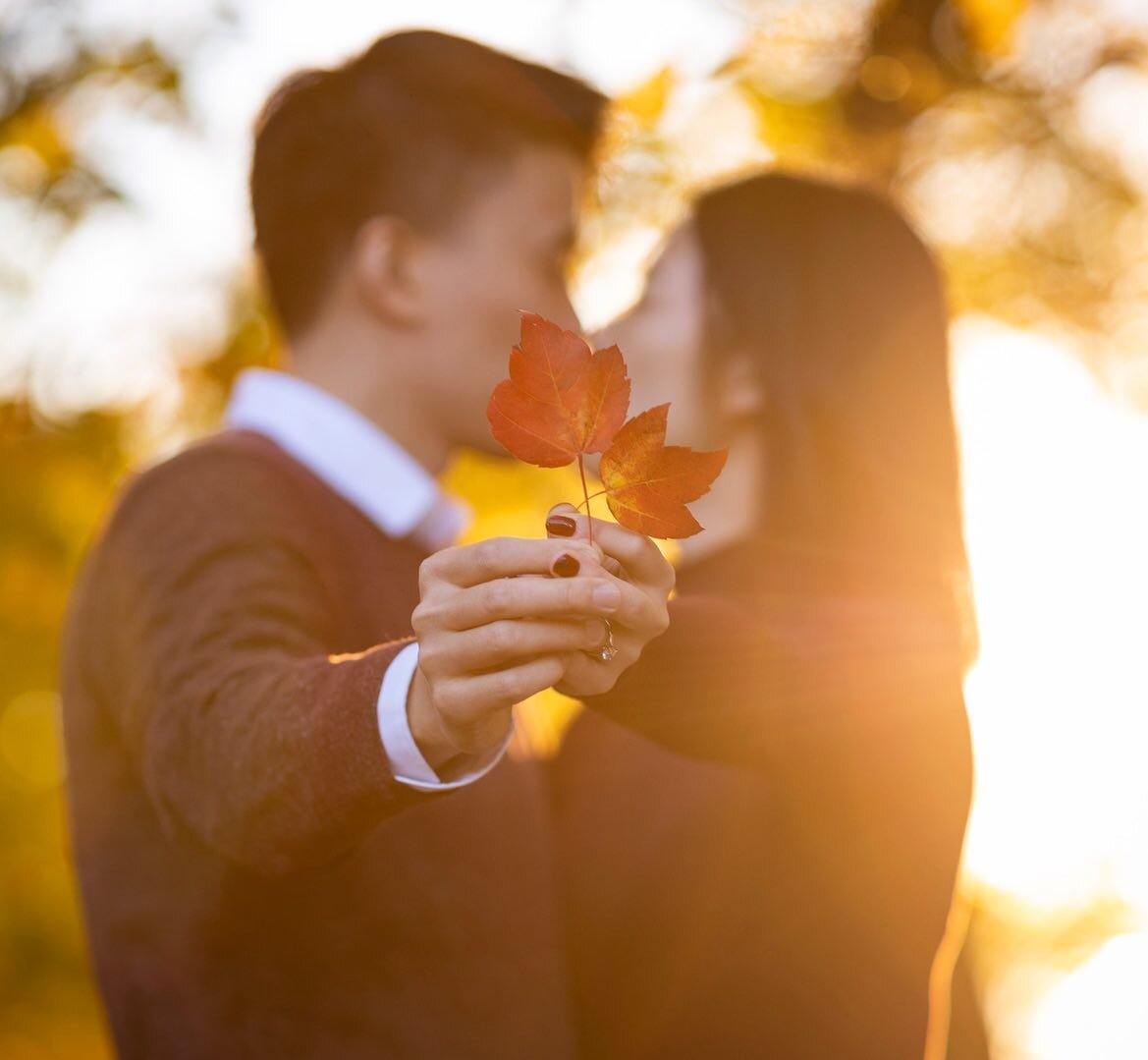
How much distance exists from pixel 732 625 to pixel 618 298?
5.77 feet

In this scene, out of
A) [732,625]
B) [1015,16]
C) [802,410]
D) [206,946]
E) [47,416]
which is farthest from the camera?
[47,416]

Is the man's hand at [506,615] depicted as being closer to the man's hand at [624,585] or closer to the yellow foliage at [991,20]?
the man's hand at [624,585]

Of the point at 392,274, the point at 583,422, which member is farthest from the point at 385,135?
the point at 583,422

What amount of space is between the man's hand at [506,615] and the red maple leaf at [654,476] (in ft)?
0.17

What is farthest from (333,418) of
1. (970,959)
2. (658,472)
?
(970,959)

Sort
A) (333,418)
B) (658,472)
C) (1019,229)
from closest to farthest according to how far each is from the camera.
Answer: (658,472) < (333,418) < (1019,229)

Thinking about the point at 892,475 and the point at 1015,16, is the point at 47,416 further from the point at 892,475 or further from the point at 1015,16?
the point at 1015,16

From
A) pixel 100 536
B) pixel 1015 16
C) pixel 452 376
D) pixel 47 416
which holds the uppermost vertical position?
pixel 1015 16

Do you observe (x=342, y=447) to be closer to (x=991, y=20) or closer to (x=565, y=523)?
(x=565, y=523)

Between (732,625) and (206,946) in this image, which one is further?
(206,946)

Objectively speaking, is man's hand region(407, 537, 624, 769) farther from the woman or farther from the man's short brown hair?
the man's short brown hair

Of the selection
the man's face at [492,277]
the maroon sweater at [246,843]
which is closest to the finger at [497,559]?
the maroon sweater at [246,843]

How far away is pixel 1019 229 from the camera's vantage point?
498 cm

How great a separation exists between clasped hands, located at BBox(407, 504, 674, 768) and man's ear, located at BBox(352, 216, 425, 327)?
4.08ft
